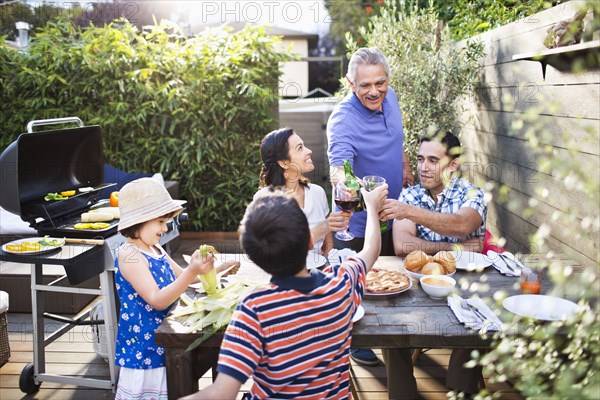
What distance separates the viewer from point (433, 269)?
91.6 inches

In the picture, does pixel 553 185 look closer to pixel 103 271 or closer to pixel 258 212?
pixel 258 212

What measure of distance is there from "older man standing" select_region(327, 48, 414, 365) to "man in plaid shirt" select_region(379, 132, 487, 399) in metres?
0.30

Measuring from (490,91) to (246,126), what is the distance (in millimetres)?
2619

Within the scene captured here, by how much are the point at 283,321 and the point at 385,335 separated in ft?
1.71

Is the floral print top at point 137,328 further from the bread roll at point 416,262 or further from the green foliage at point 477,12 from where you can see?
the green foliage at point 477,12

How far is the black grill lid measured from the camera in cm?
289

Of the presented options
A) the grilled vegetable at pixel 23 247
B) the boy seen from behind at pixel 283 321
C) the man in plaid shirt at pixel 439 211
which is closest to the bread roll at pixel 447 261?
the man in plaid shirt at pixel 439 211

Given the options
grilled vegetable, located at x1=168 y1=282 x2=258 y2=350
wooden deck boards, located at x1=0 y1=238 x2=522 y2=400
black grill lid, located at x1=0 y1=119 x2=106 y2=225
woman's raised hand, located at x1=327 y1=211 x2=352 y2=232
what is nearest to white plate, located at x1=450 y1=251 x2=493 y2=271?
woman's raised hand, located at x1=327 y1=211 x2=352 y2=232

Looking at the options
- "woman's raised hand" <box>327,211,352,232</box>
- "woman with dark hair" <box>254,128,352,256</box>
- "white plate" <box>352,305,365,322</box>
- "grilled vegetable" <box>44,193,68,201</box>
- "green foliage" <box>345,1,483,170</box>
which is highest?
"green foliage" <box>345,1,483,170</box>

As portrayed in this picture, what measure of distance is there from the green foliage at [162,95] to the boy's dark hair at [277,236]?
4.36 metres

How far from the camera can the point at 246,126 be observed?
234 inches

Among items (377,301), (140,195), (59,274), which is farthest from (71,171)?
(377,301)

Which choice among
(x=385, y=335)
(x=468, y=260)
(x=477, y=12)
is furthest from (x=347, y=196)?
(x=477, y=12)

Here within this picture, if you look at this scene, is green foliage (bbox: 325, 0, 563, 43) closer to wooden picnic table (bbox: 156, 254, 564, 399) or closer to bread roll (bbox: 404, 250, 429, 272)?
bread roll (bbox: 404, 250, 429, 272)
